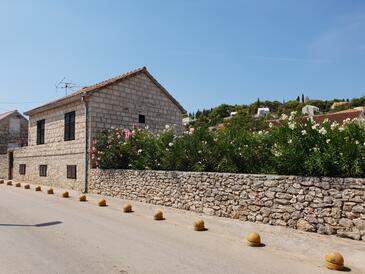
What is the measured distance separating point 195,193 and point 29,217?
5.33m

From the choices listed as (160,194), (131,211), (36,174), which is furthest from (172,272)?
(36,174)

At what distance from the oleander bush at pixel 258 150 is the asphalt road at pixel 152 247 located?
1757mm

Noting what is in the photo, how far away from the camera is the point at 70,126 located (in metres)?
20.1

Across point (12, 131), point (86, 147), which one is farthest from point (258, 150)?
point (12, 131)

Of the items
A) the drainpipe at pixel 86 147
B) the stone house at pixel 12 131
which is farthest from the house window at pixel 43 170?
the stone house at pixel 12 131

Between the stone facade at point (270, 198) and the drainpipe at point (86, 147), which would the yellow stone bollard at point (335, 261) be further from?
the drainpipe at point (86, 147)

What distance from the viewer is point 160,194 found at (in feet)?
43.2

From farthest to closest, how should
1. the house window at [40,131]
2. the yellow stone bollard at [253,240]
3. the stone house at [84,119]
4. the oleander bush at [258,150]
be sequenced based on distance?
the house window at [40,131] < the stone house at [84,119] < the oleander bush at [258,150] < the yellow stone bollard at [253,240]

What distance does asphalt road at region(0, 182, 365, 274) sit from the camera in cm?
555

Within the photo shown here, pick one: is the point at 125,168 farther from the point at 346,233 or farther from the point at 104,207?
the point at 346,233

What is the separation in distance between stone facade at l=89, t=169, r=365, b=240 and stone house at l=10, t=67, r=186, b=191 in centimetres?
623

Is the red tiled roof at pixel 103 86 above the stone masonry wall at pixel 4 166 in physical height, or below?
above

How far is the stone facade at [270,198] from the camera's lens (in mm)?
7539

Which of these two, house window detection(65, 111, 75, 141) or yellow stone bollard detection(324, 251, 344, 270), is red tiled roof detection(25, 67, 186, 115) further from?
yellow stone bollard detection(324, 251, 344, 270)
